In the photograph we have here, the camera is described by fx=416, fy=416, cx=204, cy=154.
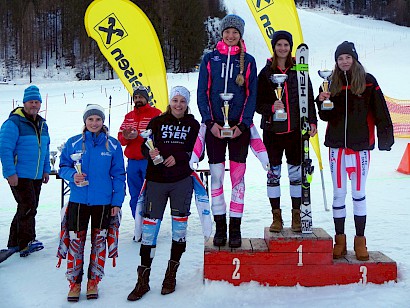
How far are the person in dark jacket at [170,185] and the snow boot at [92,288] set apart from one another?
34cm

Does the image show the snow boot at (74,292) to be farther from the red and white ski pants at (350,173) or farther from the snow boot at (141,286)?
the red and white ski pants at (350,173)

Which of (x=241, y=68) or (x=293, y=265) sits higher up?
(x=241, y=68)


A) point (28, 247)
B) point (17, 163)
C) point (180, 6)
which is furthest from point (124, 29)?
point (180, 6)

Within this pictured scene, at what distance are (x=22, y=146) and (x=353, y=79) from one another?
3.33 meters

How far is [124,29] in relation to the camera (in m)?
6.75

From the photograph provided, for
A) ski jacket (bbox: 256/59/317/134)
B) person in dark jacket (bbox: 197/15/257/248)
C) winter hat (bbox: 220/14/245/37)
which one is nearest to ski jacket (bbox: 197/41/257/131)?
person in dark jacket (bbox: 197/15/257/248)

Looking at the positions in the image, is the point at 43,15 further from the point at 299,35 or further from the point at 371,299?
the point at 371,299

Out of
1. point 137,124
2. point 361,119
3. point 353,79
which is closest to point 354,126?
point 361,119

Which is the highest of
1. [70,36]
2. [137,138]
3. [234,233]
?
[70,36]

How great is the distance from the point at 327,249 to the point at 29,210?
3021 millimetres

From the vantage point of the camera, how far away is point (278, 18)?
6.47m

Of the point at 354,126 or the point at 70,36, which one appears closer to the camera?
the point at 354,126

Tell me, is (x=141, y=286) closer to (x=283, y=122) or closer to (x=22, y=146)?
(x=283, y=122)

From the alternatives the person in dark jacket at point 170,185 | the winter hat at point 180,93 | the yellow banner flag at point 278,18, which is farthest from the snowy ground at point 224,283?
the yellow banner flag at point 278,18
